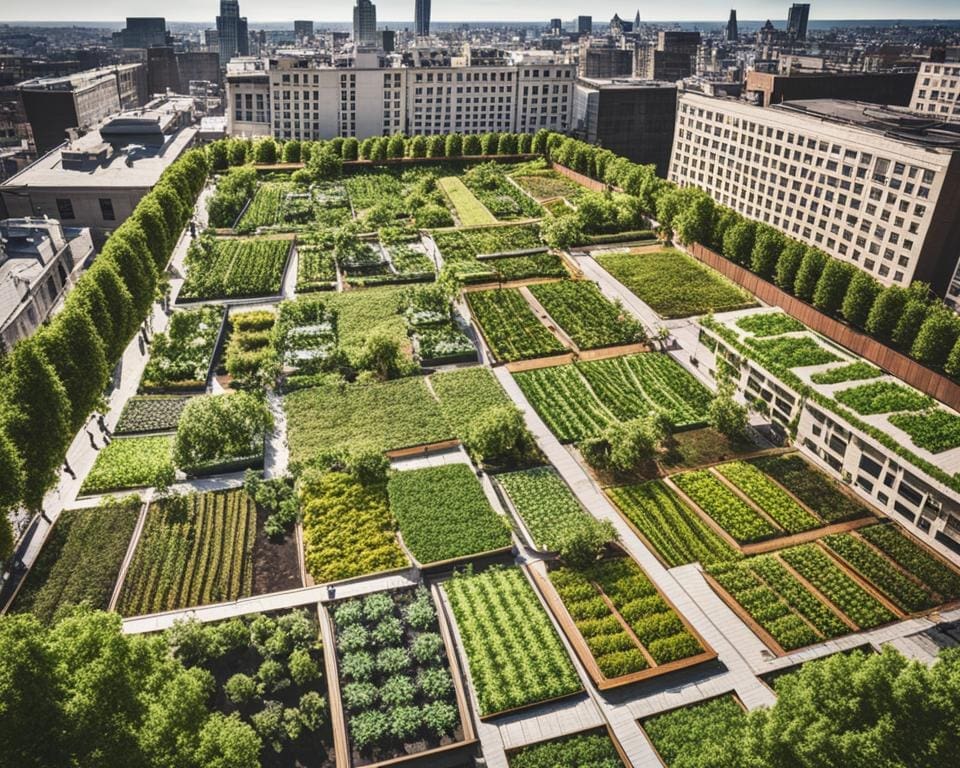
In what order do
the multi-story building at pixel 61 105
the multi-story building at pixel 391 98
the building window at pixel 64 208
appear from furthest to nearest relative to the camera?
1. the multi-story building at pixel 61 105
2. the multi-story building at pixel 391 98
3. the building window at pixel 64 208

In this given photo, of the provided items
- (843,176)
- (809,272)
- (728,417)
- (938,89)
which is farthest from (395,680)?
(938,89)

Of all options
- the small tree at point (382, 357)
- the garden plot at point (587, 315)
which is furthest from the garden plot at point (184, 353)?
the garden plot at point (587, 315)

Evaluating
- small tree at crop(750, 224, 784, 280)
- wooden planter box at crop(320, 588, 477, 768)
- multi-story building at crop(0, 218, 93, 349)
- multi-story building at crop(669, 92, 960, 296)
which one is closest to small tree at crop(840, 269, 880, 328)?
small tree at crop(750, 224, 784, 280)

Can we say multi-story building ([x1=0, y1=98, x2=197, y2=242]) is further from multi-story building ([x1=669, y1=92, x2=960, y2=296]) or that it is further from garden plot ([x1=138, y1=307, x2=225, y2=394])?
multi-story building ([x1=669, y1=92, x2=960, y2=296])

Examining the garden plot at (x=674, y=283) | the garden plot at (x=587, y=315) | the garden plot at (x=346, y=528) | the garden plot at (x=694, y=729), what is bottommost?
the garden plot at (x=694, y=729)

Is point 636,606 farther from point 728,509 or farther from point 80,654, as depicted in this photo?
point 80,654

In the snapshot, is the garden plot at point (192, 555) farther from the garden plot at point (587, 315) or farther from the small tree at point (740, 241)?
the small tree at point (740, 241)
